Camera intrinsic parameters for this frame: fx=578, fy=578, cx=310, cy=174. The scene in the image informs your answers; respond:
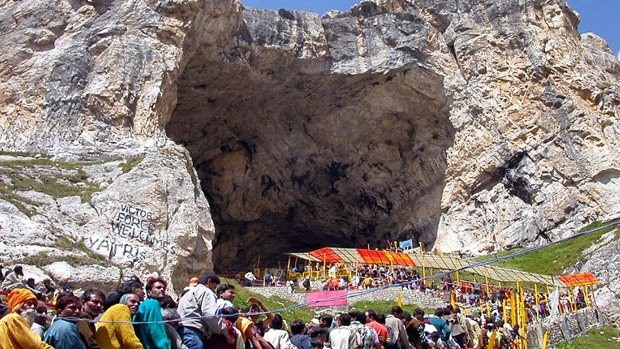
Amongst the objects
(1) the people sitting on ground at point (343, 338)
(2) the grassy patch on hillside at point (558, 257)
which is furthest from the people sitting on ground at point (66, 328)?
(2) the grassy patch on hillside at point (558, 257)

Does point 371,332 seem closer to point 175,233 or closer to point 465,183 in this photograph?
point 175,233

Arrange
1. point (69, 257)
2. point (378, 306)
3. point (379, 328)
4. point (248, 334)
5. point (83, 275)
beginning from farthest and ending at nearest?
point (378, 306) < point (69, 257) < point (83, 275) < point (379, 328) < point (248, 334)

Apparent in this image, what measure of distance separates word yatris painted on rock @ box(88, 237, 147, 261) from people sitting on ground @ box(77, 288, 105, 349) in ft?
30.2

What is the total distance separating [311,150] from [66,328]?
28486 mm

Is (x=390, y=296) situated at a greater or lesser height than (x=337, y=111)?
lesser

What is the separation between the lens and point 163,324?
5367mm

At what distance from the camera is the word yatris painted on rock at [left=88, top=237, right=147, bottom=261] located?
46.9ft

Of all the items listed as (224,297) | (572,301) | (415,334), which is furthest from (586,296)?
(224,297)

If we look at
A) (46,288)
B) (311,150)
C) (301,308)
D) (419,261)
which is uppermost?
(311,150)

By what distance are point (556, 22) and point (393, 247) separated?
49.9ft

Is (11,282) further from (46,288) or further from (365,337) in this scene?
(365,337)

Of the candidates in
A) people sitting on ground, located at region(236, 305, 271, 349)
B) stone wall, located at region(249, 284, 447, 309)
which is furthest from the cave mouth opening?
people sitting on ground, located at region(236, 305, 271, 349)

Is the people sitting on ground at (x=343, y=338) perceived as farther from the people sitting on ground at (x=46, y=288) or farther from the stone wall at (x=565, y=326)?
the stone wall at (x=565, y=326)

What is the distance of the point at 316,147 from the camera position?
3294cm
